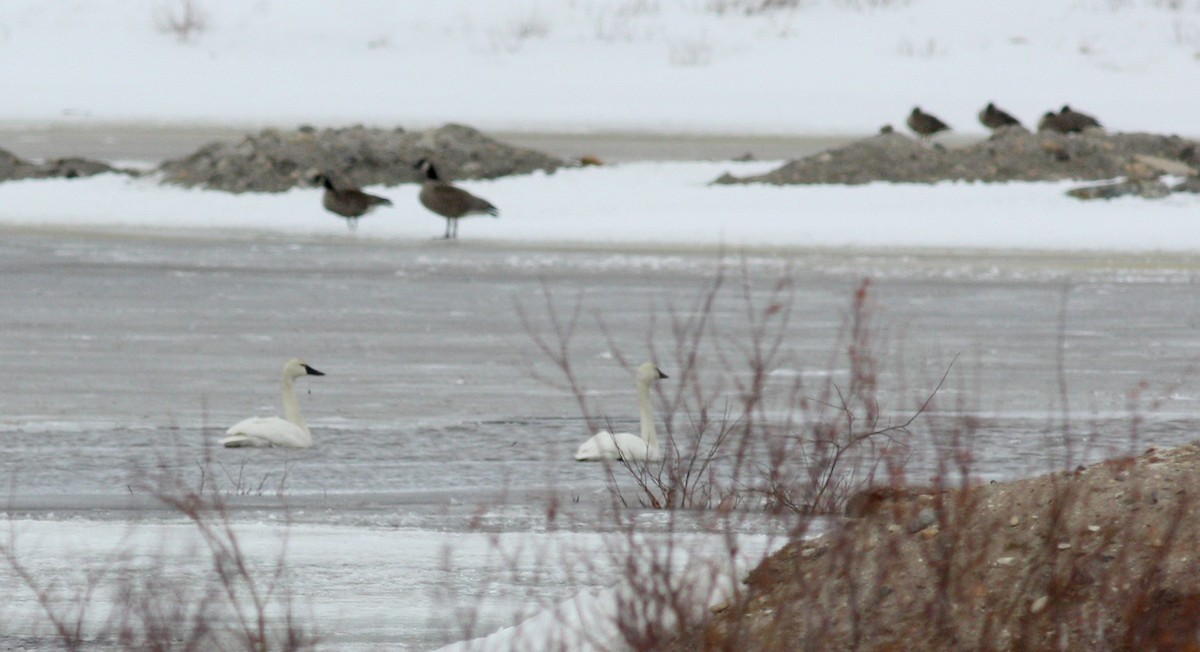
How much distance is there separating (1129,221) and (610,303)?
8124mm

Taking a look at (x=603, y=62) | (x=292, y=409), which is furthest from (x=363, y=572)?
(x=603, y=62)

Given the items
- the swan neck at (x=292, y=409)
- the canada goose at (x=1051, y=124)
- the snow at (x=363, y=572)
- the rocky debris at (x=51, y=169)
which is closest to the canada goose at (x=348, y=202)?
the rocky debris at (x=51, y=169)

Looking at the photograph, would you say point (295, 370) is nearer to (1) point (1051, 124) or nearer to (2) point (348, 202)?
(2) point (348, 202)

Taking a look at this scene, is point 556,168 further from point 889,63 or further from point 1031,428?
point 1031,428

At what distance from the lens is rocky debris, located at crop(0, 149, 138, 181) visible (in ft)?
83.0

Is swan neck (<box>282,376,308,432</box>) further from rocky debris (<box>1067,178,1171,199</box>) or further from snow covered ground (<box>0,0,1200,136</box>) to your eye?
snow covered ground (<box>0,0,1200,136</box>)

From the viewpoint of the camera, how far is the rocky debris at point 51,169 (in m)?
25.3

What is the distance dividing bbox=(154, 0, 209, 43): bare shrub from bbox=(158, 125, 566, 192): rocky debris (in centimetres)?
1430

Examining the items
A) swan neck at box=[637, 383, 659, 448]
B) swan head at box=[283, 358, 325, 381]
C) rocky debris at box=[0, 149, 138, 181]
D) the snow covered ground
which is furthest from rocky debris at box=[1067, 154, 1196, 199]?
swan neck at box=[637, 383, 659, 448]

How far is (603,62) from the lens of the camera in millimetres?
39438

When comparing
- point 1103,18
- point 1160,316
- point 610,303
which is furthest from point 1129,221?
point 1103,18

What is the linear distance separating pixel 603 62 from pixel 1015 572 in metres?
35.3

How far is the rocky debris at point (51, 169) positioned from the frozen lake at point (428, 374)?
5894 mm

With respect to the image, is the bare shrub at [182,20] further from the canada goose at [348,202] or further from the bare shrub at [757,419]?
the bare shrub at [757,419]
